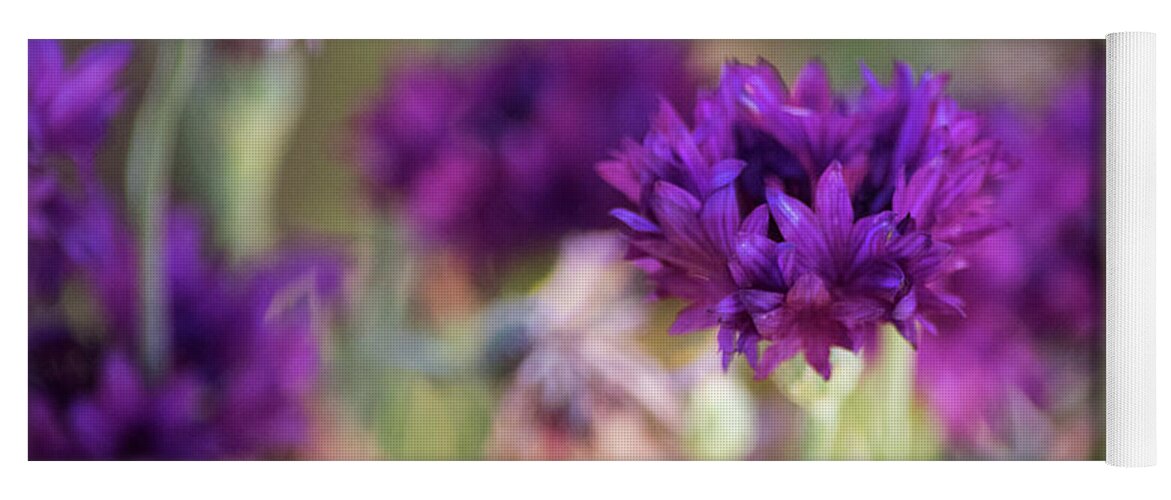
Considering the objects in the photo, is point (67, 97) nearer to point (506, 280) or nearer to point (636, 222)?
point (506, 280)

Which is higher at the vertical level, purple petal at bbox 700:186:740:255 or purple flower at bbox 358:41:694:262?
purple flower at bbox 358:41:694:262

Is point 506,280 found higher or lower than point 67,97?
lower

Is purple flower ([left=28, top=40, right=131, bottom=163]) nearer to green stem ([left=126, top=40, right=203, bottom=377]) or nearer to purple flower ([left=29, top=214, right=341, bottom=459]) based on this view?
green stem ([left=126, top=40, right=203, bottom=377])

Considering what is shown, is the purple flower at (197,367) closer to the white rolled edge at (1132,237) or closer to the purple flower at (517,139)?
the purple flower at (517,139)

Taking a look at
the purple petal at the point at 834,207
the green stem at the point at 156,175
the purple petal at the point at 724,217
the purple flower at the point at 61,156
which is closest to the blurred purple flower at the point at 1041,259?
the purple petal at the point at 834,207

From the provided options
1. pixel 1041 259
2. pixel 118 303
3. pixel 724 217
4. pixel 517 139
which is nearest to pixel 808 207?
pixel 724 217

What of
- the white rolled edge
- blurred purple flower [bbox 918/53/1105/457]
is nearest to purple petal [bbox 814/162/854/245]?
blurred purple flower [bbox 918/53/1105/457]

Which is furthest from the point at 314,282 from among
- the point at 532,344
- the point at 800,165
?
the point at 800,165
